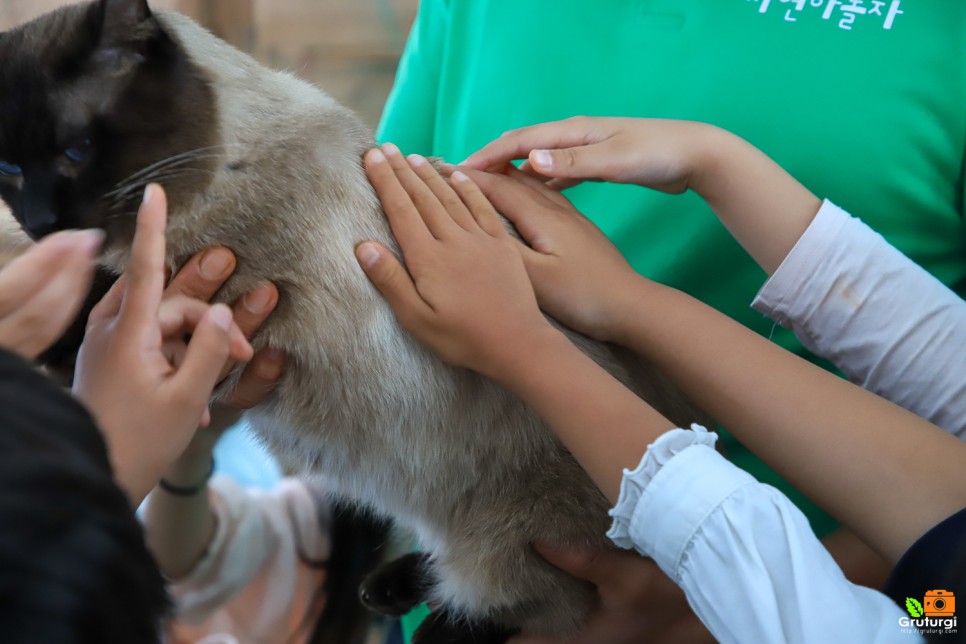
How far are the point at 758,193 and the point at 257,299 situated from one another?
0.61 m

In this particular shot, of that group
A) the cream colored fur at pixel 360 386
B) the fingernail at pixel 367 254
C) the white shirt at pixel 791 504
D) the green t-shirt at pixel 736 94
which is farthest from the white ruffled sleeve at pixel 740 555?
the fingernail at pixel 367 254

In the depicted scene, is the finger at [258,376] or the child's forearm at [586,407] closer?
the child's forearm at [586,407]

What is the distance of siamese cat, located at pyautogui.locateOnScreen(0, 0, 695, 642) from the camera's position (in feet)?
2.62

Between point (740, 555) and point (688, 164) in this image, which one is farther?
point (688, 164)

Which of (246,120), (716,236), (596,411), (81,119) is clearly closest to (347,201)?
(246,120)

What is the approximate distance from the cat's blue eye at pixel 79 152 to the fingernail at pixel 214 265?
155 millimetres

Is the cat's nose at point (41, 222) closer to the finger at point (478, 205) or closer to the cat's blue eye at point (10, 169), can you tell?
the cat's blue eye at point (10, 169)

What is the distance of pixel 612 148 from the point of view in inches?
36.1

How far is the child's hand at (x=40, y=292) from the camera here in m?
0.51

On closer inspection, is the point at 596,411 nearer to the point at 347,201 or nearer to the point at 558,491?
the point at 558,491

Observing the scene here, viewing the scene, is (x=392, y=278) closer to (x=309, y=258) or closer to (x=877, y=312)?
(x=309, y=258)

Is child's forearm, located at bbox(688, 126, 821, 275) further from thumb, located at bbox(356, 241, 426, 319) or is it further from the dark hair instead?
the dark hair

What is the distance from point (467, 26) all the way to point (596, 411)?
712 millimetres

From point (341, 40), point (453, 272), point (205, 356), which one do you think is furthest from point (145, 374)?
point (341, 40)
